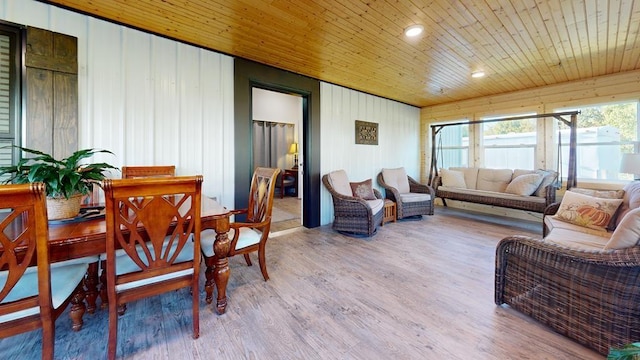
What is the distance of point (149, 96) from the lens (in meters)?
2.62

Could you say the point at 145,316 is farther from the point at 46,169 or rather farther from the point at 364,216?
the point at 364,216

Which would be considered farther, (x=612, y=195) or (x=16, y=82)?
(x=612, y=195)

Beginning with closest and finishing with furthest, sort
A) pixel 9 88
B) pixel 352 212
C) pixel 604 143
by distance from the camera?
1. pixel 9 88
2. pixel 352 212
3. pixel 604 143

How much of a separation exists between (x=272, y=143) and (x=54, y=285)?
250 inches

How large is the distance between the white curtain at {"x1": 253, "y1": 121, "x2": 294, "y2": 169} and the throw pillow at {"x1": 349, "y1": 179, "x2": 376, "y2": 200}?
377cm

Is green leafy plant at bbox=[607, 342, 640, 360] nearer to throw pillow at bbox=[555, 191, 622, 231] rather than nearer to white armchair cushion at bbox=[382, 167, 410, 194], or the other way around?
throw pillow at bbox=[555, 191, 622, 231]

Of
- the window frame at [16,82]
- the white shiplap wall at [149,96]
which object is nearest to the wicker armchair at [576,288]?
the white shiplap wall at [149,96]

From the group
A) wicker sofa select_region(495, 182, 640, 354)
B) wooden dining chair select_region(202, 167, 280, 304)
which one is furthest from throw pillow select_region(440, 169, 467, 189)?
wooden dining chair select_region(202, 167, 280, 304)

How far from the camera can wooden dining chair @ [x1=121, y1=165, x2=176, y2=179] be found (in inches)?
94.4

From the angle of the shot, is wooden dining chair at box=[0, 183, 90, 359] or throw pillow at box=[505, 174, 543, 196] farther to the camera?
throw pillow at box=[505, 174, 543, 196]

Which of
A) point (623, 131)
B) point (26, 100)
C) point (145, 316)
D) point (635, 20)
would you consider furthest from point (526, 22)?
point (26, 100)

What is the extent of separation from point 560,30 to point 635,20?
0.54 metres

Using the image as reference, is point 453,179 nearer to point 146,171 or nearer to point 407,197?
point 407,197

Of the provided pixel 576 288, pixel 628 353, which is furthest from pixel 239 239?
pixel 576 288
